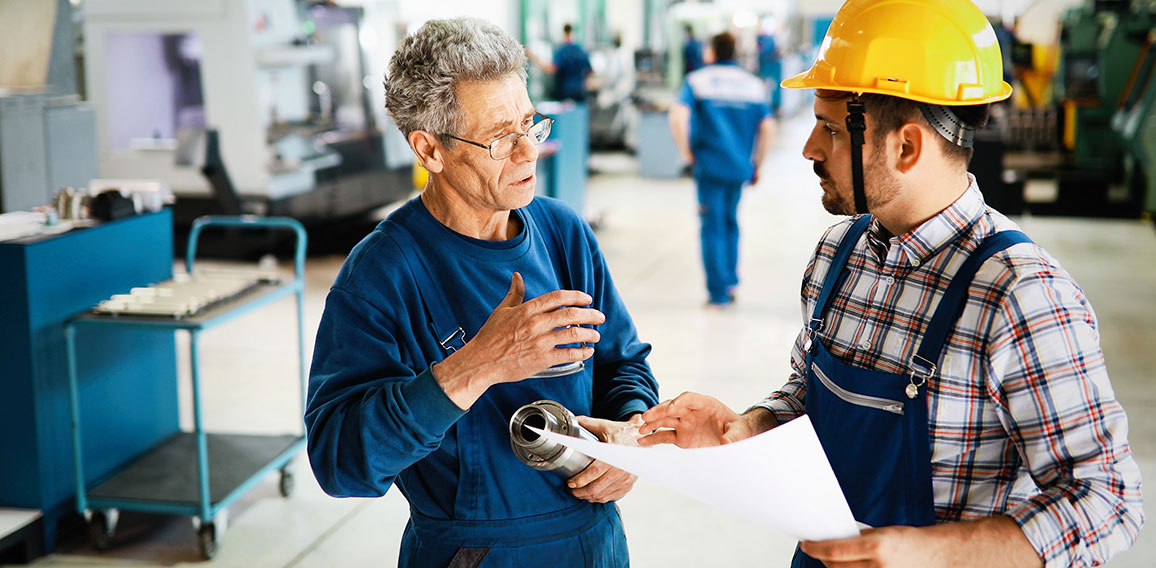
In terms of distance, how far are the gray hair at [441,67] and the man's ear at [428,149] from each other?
0.01 meters

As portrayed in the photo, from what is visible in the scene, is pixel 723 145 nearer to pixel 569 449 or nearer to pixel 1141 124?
pixel 1141 124

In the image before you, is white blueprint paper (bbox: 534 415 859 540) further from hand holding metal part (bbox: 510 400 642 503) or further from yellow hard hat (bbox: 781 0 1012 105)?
yellow hard hat (bbox: 781 0 1012 105)

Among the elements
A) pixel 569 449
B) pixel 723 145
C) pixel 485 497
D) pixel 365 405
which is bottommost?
pixel 485 497

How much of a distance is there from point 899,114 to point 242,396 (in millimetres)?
4493

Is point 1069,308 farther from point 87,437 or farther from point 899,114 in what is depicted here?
point 87,437

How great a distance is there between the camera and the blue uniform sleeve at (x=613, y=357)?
1880 millimetres

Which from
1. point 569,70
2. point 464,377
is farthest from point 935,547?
point 569,70

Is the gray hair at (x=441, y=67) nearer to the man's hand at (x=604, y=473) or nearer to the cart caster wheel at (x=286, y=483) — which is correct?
the man's hand at (x=604, y=473)

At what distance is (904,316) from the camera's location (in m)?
1.47

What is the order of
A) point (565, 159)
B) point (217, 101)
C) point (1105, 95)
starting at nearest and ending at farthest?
point (217, 101) < point (565, 159) < point (1105, 95)

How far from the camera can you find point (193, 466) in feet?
12.7

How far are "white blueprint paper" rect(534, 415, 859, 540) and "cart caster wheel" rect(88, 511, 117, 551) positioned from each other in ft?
9.68

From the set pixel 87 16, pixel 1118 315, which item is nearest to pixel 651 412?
pixel 1118 315

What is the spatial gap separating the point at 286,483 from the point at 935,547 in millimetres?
3398
